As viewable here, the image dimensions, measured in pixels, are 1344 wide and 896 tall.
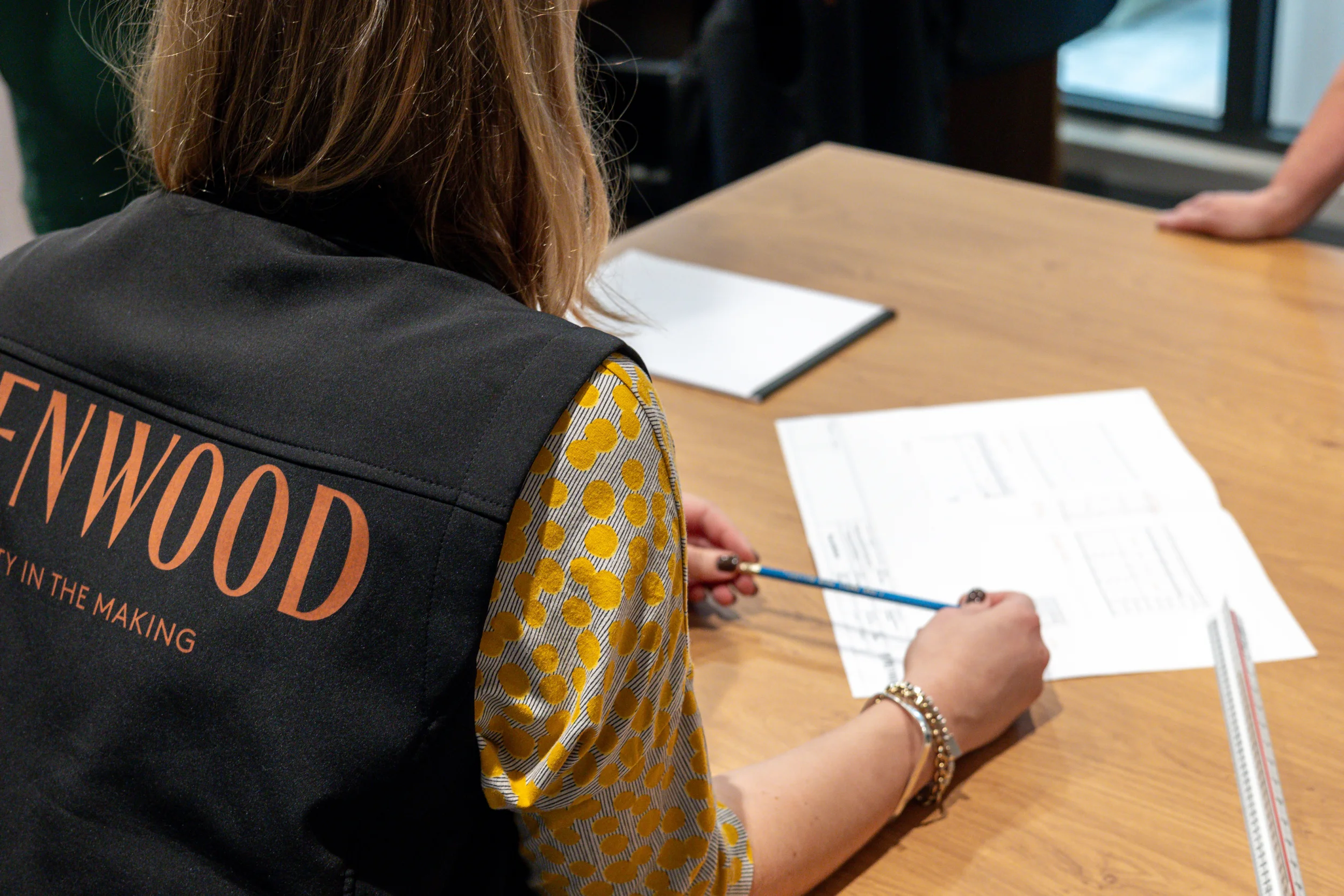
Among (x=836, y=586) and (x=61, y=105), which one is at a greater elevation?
(x=61, y=105)

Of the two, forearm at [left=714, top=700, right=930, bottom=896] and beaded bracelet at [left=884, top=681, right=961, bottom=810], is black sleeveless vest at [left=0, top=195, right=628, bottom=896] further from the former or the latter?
beaded bracelet at [left=884, top=681, right=961, bottom=810]

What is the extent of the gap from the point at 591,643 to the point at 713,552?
440 mm

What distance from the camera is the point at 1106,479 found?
1149mm

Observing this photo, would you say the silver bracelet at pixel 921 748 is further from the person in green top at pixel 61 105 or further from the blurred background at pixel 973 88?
the person in green top at pixel 61 105

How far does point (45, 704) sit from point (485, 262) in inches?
13.1

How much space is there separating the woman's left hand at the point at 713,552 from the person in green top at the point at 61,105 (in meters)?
0.82

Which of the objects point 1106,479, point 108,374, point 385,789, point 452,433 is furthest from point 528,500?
point 1106,479

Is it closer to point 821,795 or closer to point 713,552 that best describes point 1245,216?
point 713,552

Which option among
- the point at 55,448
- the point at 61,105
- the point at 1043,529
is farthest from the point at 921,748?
the point at 61,105

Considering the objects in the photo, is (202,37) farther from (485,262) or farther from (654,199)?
(654,199)

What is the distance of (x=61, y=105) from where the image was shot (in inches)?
60.3

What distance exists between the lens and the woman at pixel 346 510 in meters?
0.59

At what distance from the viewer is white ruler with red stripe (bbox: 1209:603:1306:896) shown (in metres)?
0.77

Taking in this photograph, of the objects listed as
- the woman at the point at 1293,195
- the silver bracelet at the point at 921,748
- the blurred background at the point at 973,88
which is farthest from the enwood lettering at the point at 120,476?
the woman at the point at 1293,195
